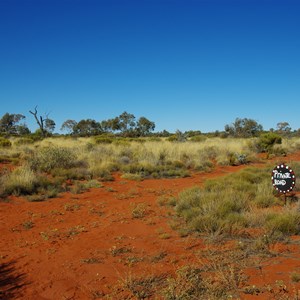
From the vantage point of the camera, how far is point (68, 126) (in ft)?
206

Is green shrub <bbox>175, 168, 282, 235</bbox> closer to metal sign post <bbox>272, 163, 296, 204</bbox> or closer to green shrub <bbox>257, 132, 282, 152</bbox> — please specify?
metal sign post <bbox>272, 163, 296, 204</bbox>

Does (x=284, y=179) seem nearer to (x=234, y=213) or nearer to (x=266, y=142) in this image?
(x=234, y=213)

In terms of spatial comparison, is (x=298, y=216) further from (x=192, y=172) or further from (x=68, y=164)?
(x=68, y=164)

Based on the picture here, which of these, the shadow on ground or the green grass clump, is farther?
the green grass clump

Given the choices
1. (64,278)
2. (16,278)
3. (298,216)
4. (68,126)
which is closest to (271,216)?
(298,216)

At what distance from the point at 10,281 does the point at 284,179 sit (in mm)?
6722

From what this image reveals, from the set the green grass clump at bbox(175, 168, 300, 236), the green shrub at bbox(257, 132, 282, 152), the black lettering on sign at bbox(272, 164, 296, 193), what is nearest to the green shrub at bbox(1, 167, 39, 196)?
the green grass clump at bbox(175, 168, 300, 236)

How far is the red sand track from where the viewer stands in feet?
15.2

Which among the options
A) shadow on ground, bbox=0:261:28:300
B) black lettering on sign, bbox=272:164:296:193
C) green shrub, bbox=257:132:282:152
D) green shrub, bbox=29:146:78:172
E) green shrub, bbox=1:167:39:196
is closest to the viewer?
shadow on ground, bbox=0:261:28:300

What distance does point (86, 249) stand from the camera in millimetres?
6012

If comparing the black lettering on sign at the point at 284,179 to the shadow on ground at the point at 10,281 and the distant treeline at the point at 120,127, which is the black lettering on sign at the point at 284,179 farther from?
the distant treeline at the point at 120,127

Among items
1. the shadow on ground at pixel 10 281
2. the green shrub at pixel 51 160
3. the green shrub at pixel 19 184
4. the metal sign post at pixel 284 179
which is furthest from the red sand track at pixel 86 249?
the green shrub at pixel 51 160

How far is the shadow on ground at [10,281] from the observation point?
14.5 ft

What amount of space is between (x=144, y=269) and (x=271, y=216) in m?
3.29
